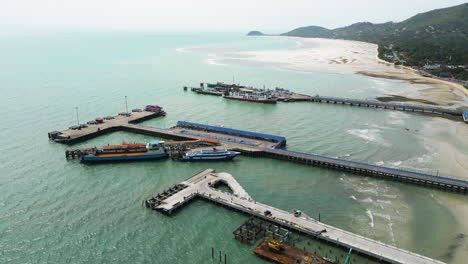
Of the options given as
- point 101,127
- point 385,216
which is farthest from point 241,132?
point 385,216

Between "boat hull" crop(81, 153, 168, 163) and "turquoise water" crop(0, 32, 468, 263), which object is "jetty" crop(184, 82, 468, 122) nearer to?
"turquoise water" crop(0, 32, 468, 263)

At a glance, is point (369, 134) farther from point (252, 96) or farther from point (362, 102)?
point (252, 96)

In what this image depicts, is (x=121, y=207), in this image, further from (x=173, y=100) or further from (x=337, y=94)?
(x=337, y=94)

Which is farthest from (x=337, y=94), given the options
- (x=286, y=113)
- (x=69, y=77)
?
(x=69, y=77)

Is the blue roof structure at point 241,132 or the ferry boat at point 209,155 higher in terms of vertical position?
the blue roof structure at point 241,132

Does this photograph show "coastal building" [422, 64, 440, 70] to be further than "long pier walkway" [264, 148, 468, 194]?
Yes

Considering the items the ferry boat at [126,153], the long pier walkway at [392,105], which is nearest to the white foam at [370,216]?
the ferry boat at [126,153]

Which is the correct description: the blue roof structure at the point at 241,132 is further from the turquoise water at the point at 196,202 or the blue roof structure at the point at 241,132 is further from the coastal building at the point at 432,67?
the coastal building at the point at 432,67

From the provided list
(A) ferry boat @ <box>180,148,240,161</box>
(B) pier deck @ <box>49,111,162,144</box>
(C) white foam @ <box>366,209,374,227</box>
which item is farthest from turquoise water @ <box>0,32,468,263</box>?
(B) pier deck @ <box>49,111,162,144</box>
